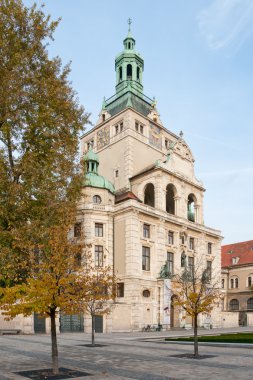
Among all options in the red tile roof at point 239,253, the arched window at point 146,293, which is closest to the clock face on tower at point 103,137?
the arched window at point 146,293

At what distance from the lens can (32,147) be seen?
20031 mm

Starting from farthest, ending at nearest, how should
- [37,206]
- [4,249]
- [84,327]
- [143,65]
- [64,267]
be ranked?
[143,65] < [84,327] < [37,206] < [4,249] < [64,267]

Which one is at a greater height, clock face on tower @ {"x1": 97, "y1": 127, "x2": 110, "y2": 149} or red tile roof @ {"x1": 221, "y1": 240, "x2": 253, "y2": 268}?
clock face on tower @ {"x1": 97, "y1": 127, "x2": 110, "y2": 149}

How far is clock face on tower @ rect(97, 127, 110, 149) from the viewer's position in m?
59.8

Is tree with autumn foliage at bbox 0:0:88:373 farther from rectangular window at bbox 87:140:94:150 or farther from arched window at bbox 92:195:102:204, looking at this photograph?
rectangular window at bbox 87:140:94:150

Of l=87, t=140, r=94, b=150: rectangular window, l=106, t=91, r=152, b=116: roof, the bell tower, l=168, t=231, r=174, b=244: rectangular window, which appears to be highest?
→ the bell tower

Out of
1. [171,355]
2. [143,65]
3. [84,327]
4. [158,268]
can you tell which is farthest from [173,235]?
[171,355]

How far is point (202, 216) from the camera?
60000 mm

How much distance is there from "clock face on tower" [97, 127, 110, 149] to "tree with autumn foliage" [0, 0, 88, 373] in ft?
124

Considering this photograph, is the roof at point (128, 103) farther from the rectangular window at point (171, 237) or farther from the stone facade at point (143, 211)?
the rectangular window at point (171, 237)

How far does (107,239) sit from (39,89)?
29.9m

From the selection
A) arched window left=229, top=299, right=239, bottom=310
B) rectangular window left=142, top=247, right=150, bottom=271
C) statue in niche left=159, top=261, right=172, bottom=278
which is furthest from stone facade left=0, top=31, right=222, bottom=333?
arched window left=229, top=299, right=239, bottom=310

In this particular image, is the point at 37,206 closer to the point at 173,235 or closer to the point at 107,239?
the point at 107,239

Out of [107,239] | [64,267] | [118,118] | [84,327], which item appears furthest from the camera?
[118,118]
